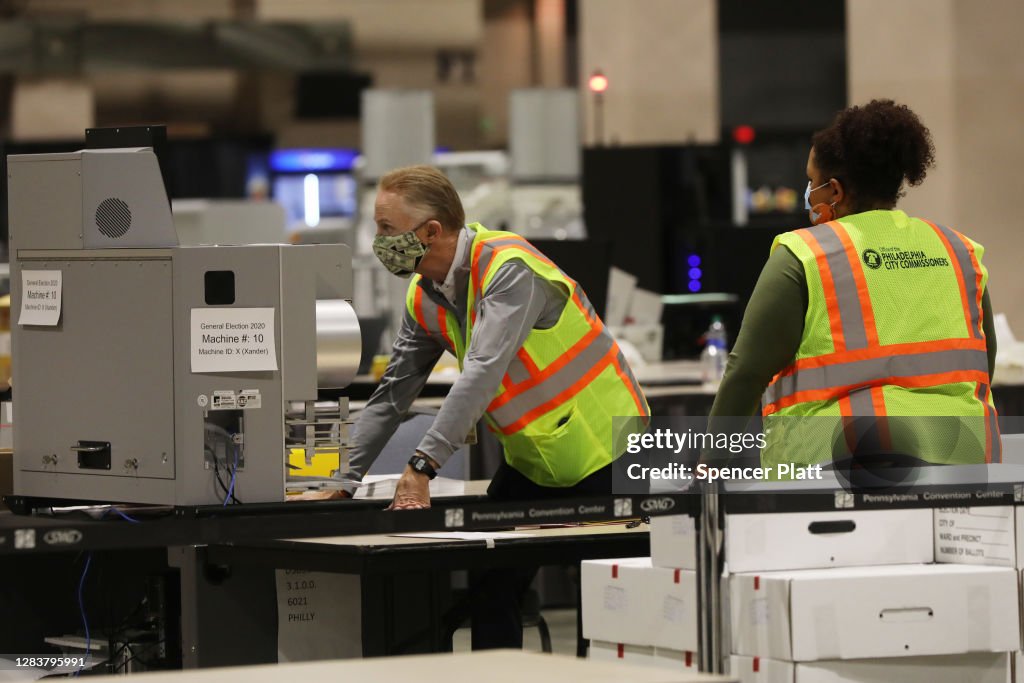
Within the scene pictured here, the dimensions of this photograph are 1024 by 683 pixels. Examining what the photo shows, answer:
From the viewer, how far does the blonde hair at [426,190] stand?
325cm

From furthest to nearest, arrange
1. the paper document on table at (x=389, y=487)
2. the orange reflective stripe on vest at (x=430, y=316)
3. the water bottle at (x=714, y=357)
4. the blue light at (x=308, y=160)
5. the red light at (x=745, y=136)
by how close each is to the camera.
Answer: the blue light at (x=308, y=160)
the red light at (x=745, y=136)
the water bottle at (x=714, y=357)
the orange reflective stripe on vest at (x=430, y=316)
the paper document on table at (x=389, y=487)

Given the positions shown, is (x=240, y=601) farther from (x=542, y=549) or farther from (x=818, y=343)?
(x=818, y=343)

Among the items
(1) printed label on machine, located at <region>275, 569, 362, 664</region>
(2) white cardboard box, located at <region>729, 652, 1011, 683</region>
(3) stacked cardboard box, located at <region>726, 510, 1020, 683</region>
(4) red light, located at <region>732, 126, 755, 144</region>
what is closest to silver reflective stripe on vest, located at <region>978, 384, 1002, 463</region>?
(3) stacked cardboard box, located at <region>726, 510, 1020, 683</region>

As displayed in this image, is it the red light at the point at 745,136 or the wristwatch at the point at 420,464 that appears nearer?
the wristwatch at the point at 420,464

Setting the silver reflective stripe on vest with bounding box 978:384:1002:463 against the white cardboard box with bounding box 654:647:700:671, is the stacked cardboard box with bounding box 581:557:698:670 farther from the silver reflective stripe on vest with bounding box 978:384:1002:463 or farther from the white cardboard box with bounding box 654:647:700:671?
the silver reflective stripe on vest with bounding box 978:384:1002:463

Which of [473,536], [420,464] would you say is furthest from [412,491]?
[473,536]

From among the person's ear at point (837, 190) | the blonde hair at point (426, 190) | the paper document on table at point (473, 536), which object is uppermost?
the blonde hair at point (426, 190)

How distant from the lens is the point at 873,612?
2553mm

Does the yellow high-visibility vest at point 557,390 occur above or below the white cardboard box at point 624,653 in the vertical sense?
above

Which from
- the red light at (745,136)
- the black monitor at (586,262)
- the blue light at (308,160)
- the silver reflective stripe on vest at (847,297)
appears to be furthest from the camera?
the blue light at (308,160)

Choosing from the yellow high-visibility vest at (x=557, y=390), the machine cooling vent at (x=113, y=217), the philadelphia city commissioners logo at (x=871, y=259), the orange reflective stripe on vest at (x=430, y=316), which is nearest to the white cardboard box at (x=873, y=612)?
the philadelphia city commissioners logo at (x=871, y=259)

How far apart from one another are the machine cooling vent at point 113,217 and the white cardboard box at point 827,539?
4.12ft

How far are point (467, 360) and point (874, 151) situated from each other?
874 millimetres

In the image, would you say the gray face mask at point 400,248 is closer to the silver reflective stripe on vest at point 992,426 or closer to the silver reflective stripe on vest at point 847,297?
the silver reflective stripe on vest at point 847,297
